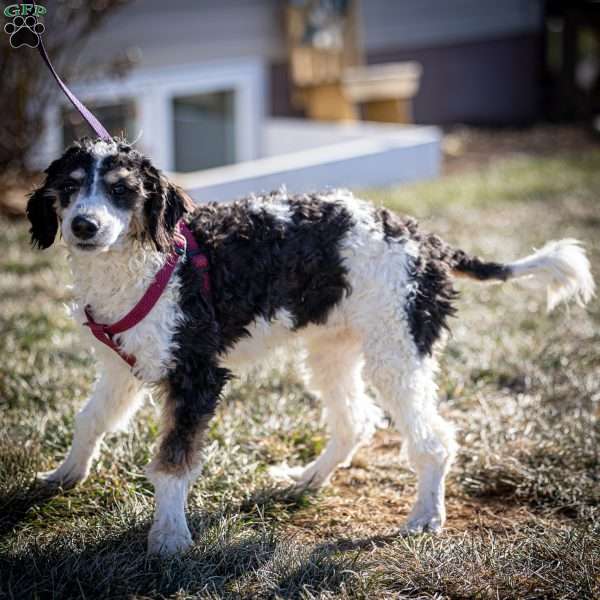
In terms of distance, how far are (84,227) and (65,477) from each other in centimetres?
135

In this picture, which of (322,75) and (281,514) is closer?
(281,514)

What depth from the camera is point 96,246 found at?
3291 mm

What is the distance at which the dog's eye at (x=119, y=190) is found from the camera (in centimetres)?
339

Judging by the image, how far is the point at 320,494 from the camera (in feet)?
13.6

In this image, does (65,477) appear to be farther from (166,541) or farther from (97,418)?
(166,541)

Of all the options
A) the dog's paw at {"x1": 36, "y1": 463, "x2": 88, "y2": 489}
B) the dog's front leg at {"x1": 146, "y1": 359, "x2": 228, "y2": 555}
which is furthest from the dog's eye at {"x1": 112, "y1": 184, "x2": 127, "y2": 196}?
the dog's paw at {"x1": 36, "y1": 463, "x2": 88, "y2": 489}

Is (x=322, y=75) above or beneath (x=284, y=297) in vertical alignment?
above

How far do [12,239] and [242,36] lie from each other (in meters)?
5.43

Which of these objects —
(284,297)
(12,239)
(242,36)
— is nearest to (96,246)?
(284,297)

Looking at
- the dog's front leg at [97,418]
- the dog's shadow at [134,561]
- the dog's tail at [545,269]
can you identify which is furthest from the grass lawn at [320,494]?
the dog's tail at [545,269]

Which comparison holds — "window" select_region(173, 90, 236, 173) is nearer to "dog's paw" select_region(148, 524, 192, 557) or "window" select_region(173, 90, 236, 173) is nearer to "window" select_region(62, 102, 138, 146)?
"window" select_region(62, 102, 138, 146)

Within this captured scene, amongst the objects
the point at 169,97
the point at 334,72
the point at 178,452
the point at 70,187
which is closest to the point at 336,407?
the point at 178,452

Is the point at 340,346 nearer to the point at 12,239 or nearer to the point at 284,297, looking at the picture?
the point at 284,297

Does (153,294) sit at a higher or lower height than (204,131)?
lower
